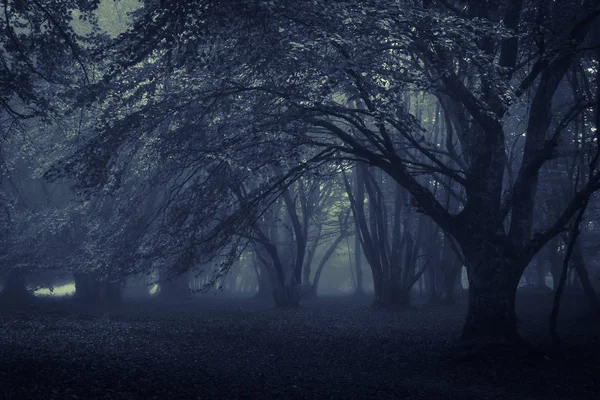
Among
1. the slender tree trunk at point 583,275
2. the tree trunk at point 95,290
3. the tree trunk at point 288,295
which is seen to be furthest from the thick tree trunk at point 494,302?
the tree trunk at point 95,290

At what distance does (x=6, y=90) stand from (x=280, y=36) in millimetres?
5629

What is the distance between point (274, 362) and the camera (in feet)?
41.2

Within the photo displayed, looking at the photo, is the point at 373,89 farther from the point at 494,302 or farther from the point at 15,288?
the point at 15,288

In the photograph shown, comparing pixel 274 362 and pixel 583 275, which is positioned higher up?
pixel 583 275

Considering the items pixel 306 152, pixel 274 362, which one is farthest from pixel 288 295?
pixel 274 362

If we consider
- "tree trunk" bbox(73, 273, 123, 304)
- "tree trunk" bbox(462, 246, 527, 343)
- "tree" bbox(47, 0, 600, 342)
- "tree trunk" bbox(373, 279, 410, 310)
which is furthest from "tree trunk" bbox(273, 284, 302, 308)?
"tree trunk" bbox(462, 246, 527, 343)

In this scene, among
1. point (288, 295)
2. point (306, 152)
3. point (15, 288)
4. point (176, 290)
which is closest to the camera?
point (306, 152)

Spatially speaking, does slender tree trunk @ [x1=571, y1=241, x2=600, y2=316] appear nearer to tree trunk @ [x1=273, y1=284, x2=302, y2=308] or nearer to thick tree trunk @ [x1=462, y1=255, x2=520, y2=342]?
thick tree trunk @ [x1=462, y1=255, x2=520, y2=342]

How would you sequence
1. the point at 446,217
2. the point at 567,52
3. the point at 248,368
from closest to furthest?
the point at 248,368
the point at 567,52
the point at 446,217

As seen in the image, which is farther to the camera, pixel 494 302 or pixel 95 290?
pixel 95 290

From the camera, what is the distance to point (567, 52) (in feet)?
41.3

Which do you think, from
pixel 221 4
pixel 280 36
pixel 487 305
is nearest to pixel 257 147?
pixel 280 36

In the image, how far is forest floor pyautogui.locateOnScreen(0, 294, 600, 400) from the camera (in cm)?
891

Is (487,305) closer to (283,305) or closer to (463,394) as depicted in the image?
(463,394)
